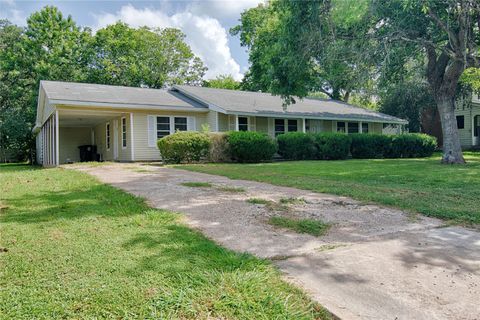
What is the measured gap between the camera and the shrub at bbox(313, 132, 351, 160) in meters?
18.5

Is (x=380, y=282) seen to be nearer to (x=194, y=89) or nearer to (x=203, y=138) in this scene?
(x=203, y=138)

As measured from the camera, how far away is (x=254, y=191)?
22.2 feet

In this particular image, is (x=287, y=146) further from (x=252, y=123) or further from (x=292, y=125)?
(x=292, y=125)

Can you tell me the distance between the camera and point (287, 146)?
58.4 ft

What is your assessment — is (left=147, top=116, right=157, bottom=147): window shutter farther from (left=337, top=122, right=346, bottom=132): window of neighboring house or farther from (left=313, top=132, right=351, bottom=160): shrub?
(left=337, top=122, right=346, bottom=132): window of neighboring house

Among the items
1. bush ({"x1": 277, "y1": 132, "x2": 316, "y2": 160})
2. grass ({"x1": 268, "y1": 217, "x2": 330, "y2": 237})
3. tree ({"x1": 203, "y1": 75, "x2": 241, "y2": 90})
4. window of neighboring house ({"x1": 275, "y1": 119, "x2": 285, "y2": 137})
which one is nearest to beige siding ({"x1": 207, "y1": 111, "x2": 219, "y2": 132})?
bush ({"x1": 277, "y1": 132, "x2": 316, "y2": 160})

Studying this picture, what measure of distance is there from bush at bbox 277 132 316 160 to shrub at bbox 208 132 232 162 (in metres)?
3.39

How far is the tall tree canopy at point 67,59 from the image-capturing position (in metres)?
27.6

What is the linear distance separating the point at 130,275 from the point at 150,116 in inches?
632

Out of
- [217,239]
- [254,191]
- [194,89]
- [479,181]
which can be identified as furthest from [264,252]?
[194,89]

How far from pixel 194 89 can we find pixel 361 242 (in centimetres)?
1898

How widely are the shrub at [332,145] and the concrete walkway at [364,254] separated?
13.0 m

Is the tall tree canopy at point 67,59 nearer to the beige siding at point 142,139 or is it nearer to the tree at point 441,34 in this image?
the beige siding at point 142,139

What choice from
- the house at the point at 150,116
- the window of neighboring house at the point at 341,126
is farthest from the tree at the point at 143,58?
the window of neighboring house at the point at 341,126
